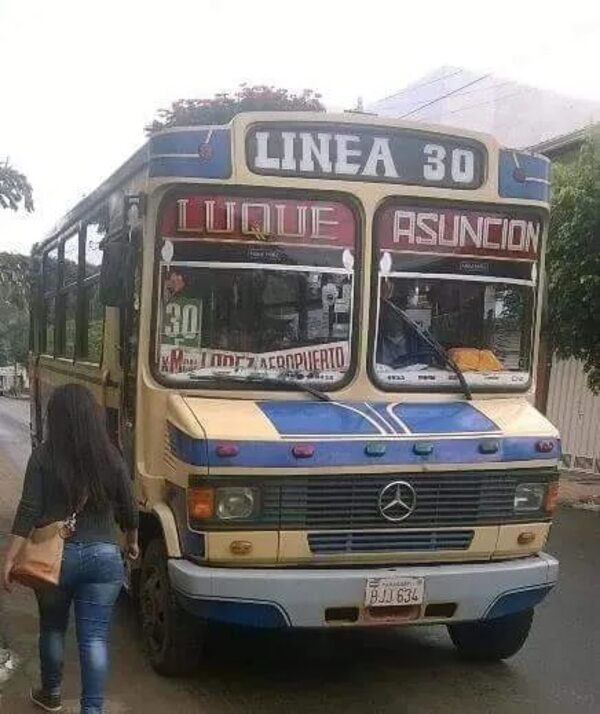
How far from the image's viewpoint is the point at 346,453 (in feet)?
14.8

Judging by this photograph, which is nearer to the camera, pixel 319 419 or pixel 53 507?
pixel 53 507

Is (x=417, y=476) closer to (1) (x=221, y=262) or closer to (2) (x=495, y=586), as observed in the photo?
(2) (x=495, y=586)

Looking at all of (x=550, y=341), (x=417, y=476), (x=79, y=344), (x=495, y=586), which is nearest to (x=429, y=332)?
(x=417, y=476)

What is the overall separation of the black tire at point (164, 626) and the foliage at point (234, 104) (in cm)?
1324

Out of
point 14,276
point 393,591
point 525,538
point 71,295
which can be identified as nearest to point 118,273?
point 393,591

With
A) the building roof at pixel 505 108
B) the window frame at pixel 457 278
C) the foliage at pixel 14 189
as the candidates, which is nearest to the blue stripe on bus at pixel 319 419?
the window frame at pixel 457 278

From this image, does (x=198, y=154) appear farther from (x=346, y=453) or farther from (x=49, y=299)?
(x=49, y=299)

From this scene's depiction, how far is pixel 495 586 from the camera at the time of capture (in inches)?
187

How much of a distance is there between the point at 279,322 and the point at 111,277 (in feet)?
3.24

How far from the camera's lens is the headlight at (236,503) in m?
4.46

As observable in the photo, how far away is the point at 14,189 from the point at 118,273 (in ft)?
29.8

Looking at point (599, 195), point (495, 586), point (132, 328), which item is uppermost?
point (599, 195)

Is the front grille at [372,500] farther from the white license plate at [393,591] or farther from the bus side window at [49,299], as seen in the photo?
the bus side window at [49,299]

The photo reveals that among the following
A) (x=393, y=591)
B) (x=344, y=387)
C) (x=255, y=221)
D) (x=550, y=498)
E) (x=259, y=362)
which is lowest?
(x=393, y=591)
